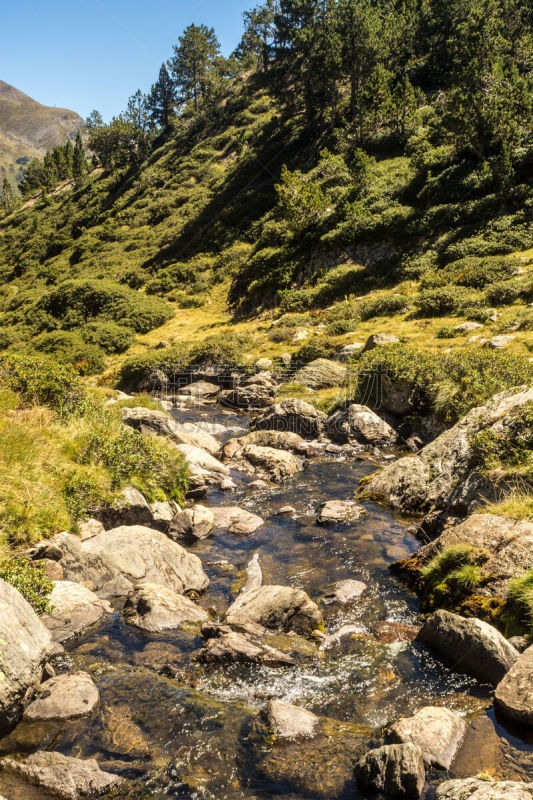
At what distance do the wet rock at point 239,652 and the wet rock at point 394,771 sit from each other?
222 centimetres

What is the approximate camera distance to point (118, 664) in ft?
22.0

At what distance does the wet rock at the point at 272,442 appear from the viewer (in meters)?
18.5

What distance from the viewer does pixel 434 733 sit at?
5.07 metres

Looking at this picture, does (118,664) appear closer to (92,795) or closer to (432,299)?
(92,795)

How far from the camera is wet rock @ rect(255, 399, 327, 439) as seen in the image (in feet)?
68.0

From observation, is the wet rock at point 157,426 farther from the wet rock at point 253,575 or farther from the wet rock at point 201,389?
the wet rock at point 201,389

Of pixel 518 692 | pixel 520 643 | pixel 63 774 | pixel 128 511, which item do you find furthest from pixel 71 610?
pixel 520 643

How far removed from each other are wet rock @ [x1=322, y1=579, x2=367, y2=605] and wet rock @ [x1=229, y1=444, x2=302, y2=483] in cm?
683

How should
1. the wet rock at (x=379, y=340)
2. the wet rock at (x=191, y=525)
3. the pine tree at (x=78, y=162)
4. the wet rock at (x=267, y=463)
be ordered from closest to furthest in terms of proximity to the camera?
1. the wet rock at (x=191, y=525)
2. the wet rock at (x=267, y=463)
3. the wet rock at (x=379, y=340)
4. the pine tree at (x=78, y=162)

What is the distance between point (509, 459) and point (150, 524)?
822 cm

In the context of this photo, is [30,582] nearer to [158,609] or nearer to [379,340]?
[158,609]

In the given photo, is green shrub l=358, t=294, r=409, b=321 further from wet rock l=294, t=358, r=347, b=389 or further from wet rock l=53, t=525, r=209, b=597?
wet rock l=53, t=525, r=209, b=597

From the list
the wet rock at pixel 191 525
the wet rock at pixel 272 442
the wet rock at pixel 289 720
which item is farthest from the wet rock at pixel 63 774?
the wet rock at pixel 272 442

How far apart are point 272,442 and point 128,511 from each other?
28.1ft
